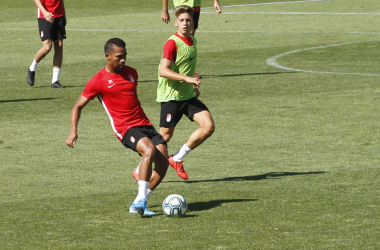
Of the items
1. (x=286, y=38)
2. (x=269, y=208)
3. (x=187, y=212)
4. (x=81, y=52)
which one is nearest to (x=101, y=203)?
(x=187, y=212)

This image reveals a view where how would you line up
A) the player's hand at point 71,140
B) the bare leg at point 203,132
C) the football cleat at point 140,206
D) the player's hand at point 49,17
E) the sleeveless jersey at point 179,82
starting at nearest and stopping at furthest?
the football cleat at point 140,206
the player's hand at point 71,140
the bare leg at point 203,132
the sleeveless jersey at point 179,82
the player's hand at point 49,17

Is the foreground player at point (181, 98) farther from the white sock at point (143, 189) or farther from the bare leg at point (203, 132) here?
the white sock at point (143, 189)

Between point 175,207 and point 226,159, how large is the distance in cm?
269

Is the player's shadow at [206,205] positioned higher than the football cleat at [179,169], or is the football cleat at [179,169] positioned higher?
the player's shadow at [206,205]

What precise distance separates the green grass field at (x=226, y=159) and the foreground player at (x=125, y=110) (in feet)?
1.45

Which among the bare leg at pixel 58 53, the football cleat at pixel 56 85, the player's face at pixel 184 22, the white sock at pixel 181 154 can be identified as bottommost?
the football cleat at pixel 56 85

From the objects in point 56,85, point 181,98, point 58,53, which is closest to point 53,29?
point 58,53

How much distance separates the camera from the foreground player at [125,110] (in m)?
7.11

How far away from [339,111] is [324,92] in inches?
74.0

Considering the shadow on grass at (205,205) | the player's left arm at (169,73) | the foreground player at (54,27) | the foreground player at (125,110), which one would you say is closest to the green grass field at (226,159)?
the shadow on grass at (205,205)

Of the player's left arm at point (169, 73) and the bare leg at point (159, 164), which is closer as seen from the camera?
the bare leg at point (159, 164)

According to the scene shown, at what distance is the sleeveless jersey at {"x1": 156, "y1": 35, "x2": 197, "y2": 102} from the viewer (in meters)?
8.82

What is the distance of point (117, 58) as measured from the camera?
283 inches

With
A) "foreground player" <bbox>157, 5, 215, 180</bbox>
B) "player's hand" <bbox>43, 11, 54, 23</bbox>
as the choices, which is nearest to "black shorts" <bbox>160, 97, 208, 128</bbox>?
"foreground player" <bbox>157, 5, 215, 180</bbox>
